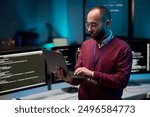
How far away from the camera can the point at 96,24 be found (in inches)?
63.5

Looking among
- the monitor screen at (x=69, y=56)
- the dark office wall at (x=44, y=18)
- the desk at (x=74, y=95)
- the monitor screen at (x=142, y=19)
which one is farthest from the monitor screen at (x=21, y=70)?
the dark office wall at (x=44, y=18)

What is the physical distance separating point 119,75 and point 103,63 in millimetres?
117

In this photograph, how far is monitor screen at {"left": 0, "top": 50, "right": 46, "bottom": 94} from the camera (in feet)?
5.95

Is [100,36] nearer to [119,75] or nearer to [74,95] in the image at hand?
[119,75]

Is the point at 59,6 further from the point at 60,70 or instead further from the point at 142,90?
the point at 60,70

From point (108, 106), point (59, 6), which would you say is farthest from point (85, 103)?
point (59, 6)

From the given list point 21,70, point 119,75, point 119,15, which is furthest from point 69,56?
point 119,15

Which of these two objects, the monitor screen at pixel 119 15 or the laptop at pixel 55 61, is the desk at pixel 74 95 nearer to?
the laptop at pixel 55 61

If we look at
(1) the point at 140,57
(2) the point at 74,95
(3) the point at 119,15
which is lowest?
(2) the point at 74,95

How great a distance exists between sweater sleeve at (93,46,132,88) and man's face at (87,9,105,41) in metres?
0.16

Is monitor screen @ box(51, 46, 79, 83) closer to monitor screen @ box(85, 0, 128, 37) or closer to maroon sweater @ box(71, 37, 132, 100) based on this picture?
maroon sweater @ box(71, 37, 132, 100)

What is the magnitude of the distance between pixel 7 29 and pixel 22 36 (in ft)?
0.96

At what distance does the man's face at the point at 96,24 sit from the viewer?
1604mm

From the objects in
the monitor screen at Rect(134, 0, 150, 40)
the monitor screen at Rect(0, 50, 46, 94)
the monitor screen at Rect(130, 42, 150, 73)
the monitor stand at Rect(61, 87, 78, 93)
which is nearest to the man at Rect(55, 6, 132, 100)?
the monitor screen at Rect(0, 50, 46, 94)
